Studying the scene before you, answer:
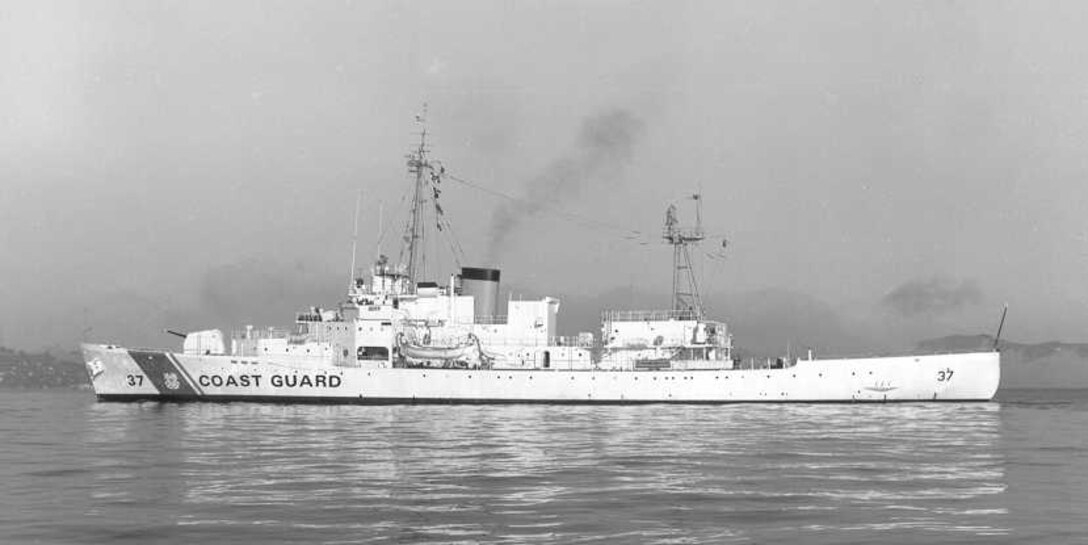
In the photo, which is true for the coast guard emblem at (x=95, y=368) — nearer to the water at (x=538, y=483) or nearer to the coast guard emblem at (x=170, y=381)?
the coast guard emblem at (x=170, y=381)

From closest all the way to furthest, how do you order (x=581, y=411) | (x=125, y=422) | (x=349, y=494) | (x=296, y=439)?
1. (x=349, y=494)
2. (x=296, y=439)
3. (x=125, y=422)
4. (x=581, y=411)

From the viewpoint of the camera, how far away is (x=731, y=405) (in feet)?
153

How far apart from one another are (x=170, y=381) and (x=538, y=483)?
34046 mm

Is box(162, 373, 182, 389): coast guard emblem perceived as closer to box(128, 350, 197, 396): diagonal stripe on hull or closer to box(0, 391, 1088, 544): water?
box(128, 350, 197, 396): diagonal stripe on hull

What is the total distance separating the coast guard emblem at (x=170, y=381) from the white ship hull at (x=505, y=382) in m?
0.05

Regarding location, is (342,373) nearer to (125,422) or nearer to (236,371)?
(236,371)

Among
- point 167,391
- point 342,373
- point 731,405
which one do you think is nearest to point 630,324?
point 731,405

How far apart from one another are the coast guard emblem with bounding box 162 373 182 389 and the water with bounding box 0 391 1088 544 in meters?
13.3

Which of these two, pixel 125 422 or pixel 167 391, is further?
pixel 167 391

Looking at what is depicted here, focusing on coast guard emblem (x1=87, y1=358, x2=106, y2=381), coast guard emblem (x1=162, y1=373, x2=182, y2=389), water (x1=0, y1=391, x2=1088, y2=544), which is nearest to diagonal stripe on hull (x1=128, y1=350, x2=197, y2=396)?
coast guard emblem (x1=162, y1=373, x2=182, y2=389)

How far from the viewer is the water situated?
12.7m

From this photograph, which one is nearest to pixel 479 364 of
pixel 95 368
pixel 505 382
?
pixel 505 382

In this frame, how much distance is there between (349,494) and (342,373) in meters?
31.1

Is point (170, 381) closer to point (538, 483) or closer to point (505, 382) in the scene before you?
point (505, 382)
